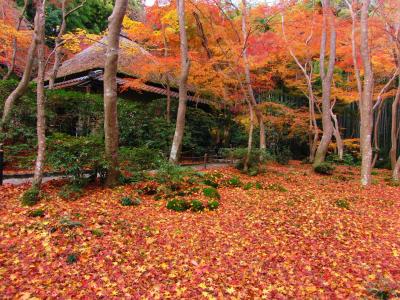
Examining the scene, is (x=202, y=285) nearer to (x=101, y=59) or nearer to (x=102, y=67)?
(x=102, y=67)

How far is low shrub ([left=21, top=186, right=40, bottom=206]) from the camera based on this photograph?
546cm

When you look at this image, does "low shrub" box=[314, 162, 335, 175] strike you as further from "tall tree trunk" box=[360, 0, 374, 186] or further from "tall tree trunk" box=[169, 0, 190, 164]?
"tall tree trunk" box=[169, 0, 190, 164]

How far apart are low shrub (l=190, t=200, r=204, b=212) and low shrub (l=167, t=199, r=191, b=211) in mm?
99

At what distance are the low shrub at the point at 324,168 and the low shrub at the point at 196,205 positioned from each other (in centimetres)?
691

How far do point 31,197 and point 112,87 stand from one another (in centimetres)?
283

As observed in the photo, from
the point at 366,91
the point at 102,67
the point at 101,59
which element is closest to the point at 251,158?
the point at 366,91

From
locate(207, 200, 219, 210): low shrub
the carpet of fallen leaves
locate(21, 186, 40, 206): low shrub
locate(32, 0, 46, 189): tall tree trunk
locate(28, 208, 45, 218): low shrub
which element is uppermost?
locate(32, 0, 46, 189): tall tree trunk

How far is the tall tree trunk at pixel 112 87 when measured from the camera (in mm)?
6363

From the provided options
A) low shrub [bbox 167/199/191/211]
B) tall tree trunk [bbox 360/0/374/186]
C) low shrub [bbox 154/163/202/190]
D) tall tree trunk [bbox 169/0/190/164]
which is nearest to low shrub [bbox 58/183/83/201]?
low shrub [bbox 154/163/202/190]

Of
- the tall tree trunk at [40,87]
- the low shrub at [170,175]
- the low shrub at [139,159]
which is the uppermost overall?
the tall tree trunk at [40,87]

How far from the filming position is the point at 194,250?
449 centimetres

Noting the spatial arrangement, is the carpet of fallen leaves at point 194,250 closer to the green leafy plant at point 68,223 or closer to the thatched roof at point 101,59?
the green leafy plant at point 68,223

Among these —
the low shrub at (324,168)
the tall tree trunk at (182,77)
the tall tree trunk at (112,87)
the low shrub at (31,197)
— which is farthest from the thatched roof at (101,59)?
the low shrub at (324,168)

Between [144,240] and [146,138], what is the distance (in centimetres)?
754
